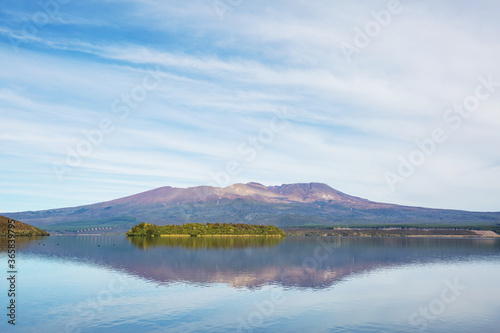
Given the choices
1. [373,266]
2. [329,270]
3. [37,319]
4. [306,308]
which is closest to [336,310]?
[306,308]

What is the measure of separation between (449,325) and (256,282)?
106 ft

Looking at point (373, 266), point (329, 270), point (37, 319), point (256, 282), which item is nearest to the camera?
point (37, 319)

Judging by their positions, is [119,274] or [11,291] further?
[119,274]

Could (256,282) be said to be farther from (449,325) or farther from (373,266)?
(373,266)

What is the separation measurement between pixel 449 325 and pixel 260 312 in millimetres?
19560

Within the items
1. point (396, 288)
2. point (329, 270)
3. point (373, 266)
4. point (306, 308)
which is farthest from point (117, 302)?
point (373, 266)

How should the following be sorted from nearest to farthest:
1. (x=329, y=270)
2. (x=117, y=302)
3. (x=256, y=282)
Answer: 1. (x=117, y=302)
2. (x=256, y=282)
3. (x=329, y=270)

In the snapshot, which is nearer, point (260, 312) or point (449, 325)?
point (449, 325)

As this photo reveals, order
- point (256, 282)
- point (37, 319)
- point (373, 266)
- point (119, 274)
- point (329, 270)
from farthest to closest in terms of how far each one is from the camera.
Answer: point (373, 266)
point (329, 270)
point (119, 274)
point (256, 282)
point (37, 319)

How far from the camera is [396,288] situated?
212 ft

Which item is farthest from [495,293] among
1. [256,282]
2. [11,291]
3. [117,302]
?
[11,291]

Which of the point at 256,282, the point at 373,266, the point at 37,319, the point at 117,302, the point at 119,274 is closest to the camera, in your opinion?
the point at 37,319

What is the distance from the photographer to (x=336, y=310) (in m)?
47.8

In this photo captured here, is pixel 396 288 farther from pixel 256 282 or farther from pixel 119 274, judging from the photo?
pixel 119 274
